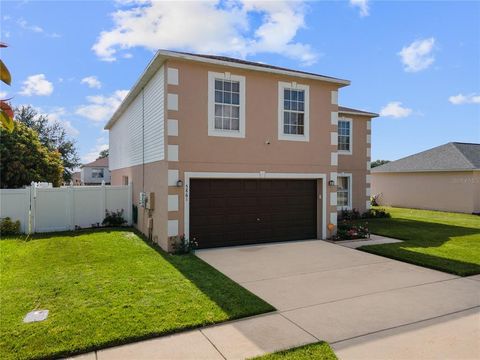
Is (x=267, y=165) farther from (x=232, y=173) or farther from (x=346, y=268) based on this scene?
(x=346, y=268)

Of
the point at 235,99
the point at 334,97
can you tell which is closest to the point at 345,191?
the point at 334,97

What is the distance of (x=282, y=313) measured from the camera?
5.31 meters

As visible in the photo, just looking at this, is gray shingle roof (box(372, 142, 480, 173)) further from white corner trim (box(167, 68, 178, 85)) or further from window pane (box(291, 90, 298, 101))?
white corner trim (box(167, 68, 178, 85))

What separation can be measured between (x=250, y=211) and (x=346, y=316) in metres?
5.89

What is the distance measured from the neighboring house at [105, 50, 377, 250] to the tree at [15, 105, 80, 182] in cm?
3353

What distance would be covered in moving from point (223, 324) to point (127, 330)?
1.33 metres

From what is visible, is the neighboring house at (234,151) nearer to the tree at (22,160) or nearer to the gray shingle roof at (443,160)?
the tree at (22,160)

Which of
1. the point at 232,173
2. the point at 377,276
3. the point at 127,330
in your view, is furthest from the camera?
the point at 232,173

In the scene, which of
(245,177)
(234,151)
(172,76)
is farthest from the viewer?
(245,177)

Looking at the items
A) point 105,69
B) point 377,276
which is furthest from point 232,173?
point 105,69

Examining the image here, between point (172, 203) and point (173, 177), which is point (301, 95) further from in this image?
point (172, 203)

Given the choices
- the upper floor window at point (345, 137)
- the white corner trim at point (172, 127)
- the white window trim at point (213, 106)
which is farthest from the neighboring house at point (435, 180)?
the white corner trim at point (172, 127)

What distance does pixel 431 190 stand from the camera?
74.1 ft

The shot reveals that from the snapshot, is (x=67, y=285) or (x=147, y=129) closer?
(x=67, y=285)
